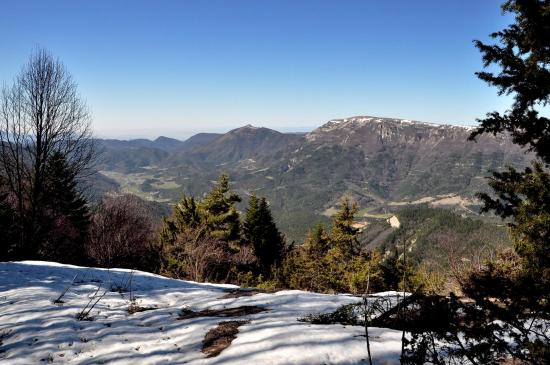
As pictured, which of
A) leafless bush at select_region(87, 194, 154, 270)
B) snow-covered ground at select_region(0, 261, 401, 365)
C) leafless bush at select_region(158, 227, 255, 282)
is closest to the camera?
snow-covered ground at select_region(0, 261, 401, 365)

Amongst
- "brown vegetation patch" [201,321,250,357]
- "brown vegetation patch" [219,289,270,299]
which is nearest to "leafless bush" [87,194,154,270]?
"brown vegetation patch" [219,289,270,299]

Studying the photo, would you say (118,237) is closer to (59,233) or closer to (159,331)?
(59,233)

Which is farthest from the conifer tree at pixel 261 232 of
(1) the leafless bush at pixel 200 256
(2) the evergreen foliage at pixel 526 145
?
(2) the evergreen foliage at pixel 526 145

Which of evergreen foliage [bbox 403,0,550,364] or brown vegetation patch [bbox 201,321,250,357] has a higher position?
evergreen foliage [bbox 403,0,550,364]

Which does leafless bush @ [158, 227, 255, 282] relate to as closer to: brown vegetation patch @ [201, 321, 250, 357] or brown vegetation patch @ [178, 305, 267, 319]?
brown vegetation patch @ [178, 305, 267, 319]

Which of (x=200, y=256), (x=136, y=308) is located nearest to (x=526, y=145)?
(x=136, y=308)

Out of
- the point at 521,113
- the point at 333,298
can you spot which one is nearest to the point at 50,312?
the point at 333,298
